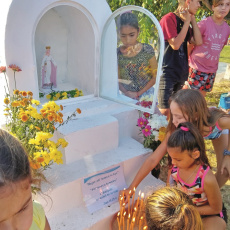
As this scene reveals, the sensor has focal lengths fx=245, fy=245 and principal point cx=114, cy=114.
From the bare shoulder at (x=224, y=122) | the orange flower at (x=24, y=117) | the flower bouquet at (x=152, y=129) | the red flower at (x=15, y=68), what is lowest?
the flower bouquet at (x=152, y=129)

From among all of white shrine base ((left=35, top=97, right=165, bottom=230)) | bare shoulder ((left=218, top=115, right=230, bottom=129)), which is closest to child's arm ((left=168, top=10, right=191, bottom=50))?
white shrine base ((left=35, top=97, right=165, bottom=230))

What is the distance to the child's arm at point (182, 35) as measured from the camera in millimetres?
2545

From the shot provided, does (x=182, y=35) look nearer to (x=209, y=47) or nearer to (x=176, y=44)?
(x=176, y=44)

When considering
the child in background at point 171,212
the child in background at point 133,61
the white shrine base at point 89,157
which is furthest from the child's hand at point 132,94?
the child in background at point 171,212

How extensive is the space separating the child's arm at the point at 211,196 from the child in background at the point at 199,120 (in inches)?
16.1

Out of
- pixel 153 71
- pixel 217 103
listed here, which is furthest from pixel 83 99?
pixel 217 103

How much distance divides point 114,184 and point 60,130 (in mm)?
645

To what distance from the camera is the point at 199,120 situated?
1880 mm

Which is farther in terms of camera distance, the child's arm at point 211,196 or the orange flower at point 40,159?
the child's arm at point 211,196

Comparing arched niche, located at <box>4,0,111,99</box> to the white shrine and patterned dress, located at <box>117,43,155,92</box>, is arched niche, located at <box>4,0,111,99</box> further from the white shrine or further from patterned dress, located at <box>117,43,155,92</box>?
patterned dress, located at <box>117,43,155,92</box>

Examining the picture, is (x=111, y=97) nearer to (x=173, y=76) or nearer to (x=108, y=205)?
(x=173, y=76)

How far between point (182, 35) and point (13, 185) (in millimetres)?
2318

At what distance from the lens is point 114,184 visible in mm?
2078

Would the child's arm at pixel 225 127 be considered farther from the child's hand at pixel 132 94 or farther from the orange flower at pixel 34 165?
the orange flower at pixel 34 165
